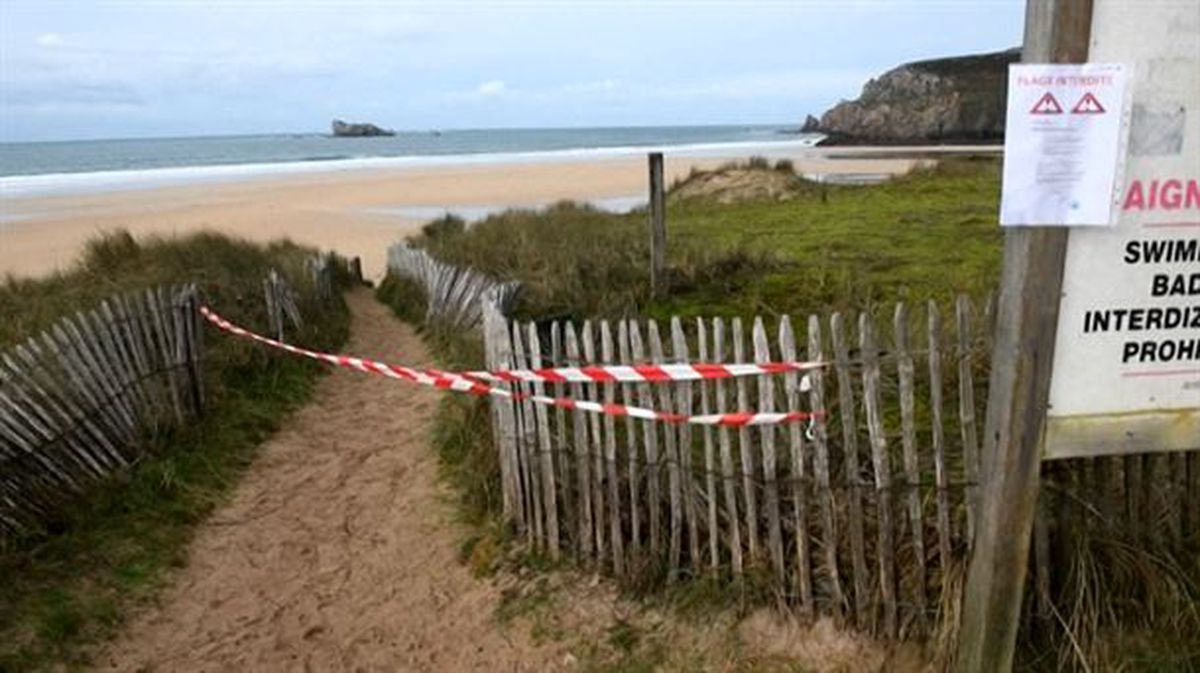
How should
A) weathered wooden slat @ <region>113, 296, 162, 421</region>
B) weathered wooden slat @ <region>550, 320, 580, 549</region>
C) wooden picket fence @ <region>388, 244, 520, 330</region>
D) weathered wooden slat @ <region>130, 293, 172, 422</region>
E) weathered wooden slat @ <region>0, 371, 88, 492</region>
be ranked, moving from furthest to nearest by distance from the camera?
wooden picket fence @ <region>388, 244, 520, 330</region> → weathered wooden slat @ <region>130, 293, 172, 422</region> → weathered wooden slat @ <region>113, 296, 162, 421</region> → weathered wooden slat @ <region>0, 371, 88, 492</region> → weathered wooden slat @ <region>550, 320, 580, 549</region>

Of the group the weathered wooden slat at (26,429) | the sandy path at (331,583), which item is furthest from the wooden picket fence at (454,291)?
the weathered wooden slat at (26,429)

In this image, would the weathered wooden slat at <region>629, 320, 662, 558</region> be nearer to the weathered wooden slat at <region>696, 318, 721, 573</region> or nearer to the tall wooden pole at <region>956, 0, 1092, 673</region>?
the weathered wooden slat at <region>696, 318, 721, 573</region>

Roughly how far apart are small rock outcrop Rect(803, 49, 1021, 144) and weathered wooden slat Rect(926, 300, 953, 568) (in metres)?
63.0

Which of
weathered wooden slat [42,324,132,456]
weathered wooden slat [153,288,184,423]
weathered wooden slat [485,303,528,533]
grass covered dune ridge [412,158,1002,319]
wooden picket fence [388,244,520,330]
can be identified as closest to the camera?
weathered wooden slat [485,303,528,533]

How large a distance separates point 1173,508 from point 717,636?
6.00 ft

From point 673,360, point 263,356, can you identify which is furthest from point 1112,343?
point 263,356

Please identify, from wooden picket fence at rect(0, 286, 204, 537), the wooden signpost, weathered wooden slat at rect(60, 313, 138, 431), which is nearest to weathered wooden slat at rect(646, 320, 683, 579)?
the wooden signpost

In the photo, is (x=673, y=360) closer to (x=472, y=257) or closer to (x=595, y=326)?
(x=595, y=326)

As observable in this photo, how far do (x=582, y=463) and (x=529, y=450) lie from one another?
40 centimetres

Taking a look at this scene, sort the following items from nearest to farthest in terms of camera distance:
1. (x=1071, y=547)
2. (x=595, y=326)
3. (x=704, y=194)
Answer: (x=1071, y=547) < (x=595, y=326) < (x=704, y=194)

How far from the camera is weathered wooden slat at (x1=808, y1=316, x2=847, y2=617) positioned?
3.36 m

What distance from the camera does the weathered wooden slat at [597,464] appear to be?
13.3 ft

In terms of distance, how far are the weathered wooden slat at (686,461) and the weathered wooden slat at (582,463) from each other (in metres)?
0.52

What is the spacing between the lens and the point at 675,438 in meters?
3.87
